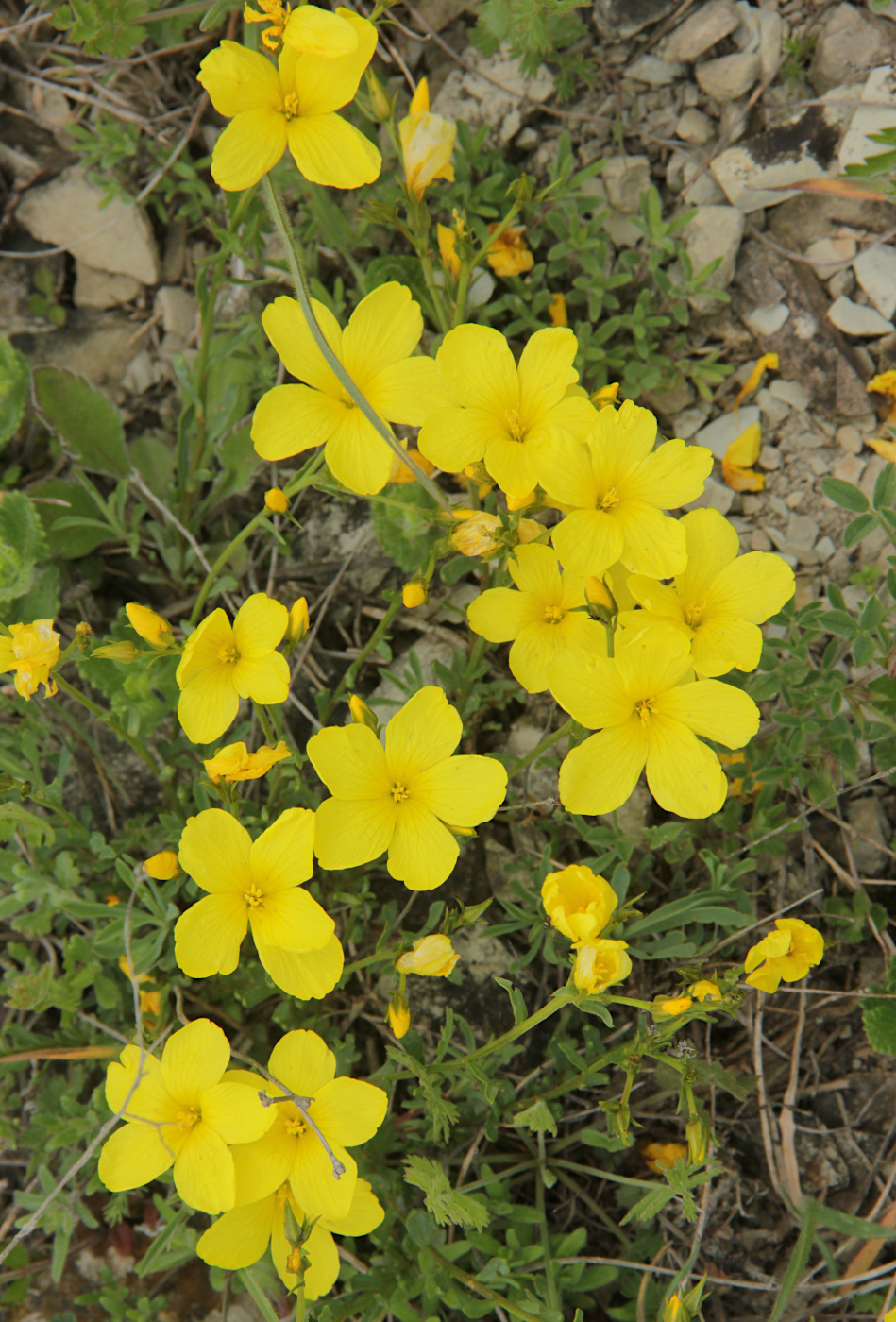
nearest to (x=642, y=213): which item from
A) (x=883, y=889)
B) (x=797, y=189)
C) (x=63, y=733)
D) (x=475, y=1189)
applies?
(x=797, y=189)

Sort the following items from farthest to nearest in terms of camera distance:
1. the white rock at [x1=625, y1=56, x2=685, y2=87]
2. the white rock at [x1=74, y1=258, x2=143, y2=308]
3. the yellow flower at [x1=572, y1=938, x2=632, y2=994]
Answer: the white rock at [x1=74, y1=258, x2=143, y2=308], the white rock at [x1=625, y1=56, x2=685, y2=87], the yellow flower at [x1=572, y1=938, x2=632, y2=994]

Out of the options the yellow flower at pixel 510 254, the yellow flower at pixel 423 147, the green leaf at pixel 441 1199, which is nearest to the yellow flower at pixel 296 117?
the yellow flower at pixel 423 147

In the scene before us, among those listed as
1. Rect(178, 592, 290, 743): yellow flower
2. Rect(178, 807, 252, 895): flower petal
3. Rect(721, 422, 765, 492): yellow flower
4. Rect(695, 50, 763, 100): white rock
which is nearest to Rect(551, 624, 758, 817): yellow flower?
Rect(178, 592, 290, 743): yellow flower

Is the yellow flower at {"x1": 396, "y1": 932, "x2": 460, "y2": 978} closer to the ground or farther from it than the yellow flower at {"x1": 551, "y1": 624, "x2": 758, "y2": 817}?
closer to the ground

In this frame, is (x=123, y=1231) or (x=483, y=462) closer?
(x=483, y=462)

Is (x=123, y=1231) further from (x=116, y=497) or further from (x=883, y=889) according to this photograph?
(x=883, y=889)

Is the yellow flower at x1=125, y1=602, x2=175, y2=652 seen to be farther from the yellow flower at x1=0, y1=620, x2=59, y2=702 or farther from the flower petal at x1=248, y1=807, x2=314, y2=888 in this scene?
the flower petal at x1=248, y1=807, x2=314, y2=888
